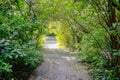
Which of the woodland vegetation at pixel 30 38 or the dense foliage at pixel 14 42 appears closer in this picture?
the dense foliage at pixel 14 42

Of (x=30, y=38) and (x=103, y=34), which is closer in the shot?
(x=30, y=38)

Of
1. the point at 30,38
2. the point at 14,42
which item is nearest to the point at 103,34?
the point at 30,38

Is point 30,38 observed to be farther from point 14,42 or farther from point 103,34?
point 103,34

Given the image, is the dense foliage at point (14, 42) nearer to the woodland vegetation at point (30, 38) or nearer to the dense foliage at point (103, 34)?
the woodland vegetation at point (30, 38)

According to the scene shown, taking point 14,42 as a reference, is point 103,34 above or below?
below

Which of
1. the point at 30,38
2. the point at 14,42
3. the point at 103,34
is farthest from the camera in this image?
the point at 103,34

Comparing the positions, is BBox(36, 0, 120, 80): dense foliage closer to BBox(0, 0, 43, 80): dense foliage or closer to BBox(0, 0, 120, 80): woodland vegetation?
BBox(0, 0, 120, 80): woodland vegetation

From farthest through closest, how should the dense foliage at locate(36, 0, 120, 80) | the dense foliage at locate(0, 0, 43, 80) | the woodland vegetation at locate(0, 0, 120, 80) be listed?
the dense foliage at locate(36, 0, 120, 80) → the woodland vegetation at locate(0, 0, 120, 80) → the dense foliage at locate(0, 0, 43, 80)

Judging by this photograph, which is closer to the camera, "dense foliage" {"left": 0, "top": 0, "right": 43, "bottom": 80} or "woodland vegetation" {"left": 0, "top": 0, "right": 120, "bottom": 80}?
"dense foliage" {"left": 0, "top": 0, "right": 43, "bottom": 80}

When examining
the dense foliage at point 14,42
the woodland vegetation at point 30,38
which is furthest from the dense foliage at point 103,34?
the dense foliage at point 14,42

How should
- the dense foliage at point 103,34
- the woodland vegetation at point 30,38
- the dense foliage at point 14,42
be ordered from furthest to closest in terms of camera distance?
the dense foliage at point 103,34
the woodland vegetation at point 30,38
the dense foliage at point 14,42

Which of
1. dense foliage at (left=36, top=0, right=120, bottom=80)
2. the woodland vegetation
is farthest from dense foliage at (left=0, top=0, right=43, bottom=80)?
dense foliage at (left=36, top=0, right=120, bottom=80)

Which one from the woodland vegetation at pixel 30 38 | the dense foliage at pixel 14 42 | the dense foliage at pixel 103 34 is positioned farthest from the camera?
the dense foliage at pixel 103 34

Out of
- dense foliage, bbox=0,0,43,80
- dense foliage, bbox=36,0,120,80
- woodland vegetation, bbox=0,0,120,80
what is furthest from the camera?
dense foliage, bbox=36,0,120,80
